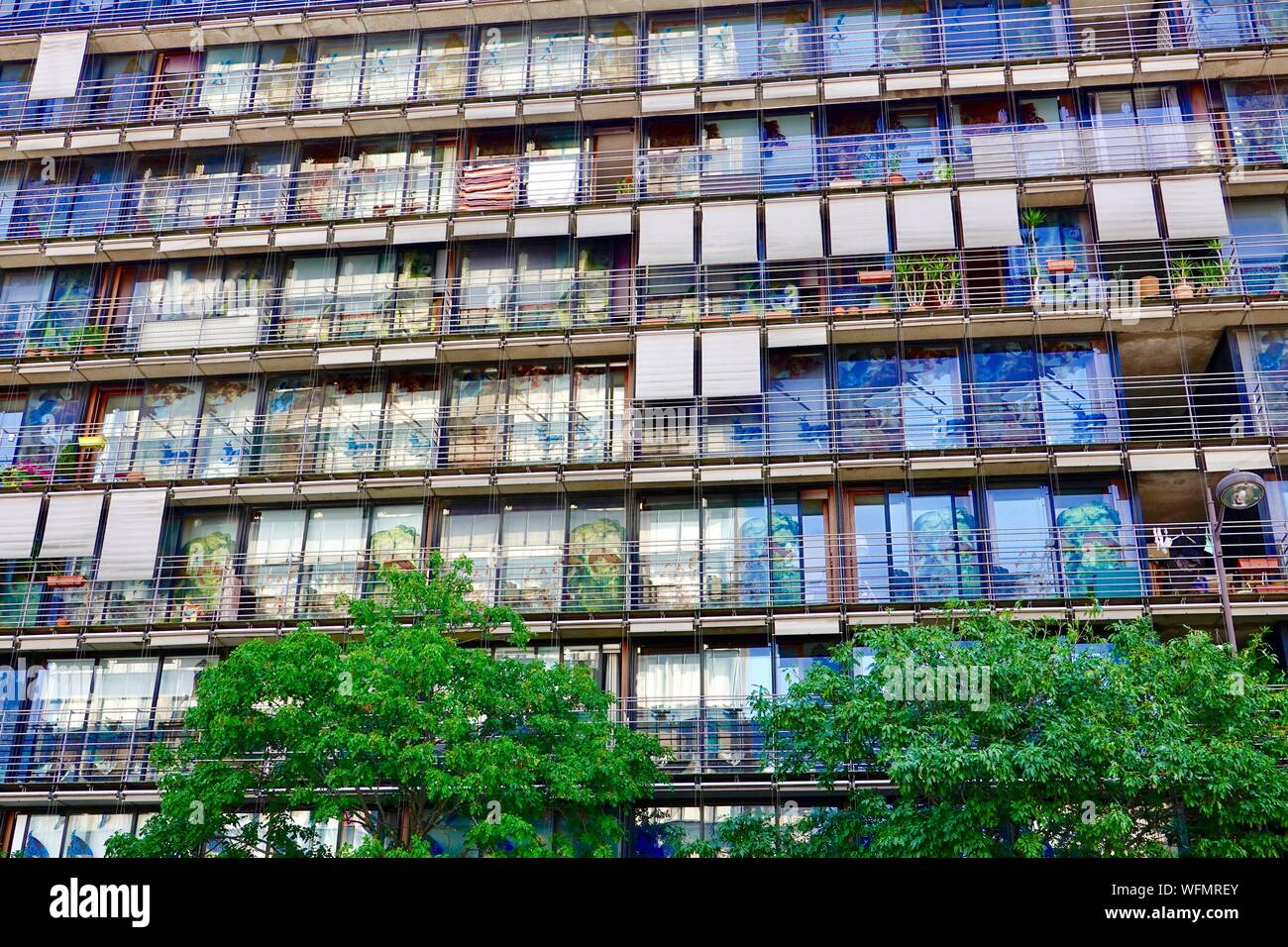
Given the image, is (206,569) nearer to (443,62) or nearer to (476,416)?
(476,416)

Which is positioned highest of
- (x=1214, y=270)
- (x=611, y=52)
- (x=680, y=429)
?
(x=611, y=52)

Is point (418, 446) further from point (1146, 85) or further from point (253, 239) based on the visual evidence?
point (1146, 85)

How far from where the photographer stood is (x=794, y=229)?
32.3 metres

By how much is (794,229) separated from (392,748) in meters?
17.0

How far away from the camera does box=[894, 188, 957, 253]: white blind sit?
104 feet

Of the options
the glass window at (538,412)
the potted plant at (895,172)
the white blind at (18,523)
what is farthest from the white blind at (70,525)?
the potted plant at (895,172)

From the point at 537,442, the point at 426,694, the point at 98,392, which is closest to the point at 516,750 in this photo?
the point at 426,694

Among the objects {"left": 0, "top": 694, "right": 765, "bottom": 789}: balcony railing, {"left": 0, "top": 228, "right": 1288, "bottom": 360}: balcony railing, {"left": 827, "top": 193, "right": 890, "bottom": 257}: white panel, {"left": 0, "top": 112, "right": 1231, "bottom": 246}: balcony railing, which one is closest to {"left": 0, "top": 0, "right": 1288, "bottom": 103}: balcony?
{"left": 0, "top": 112, "right": 1231, "bottom": 246}: balcony railing

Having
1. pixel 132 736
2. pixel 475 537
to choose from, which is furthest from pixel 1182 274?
pixel 132 736

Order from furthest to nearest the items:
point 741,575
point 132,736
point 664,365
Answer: point 664,365
point 132,736
point 741,575

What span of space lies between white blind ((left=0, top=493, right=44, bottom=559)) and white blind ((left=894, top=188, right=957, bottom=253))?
2272cm

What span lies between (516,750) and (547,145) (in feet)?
62.0

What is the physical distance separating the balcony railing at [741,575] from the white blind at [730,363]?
3379 mm

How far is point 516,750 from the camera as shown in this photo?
2233 centimetres
